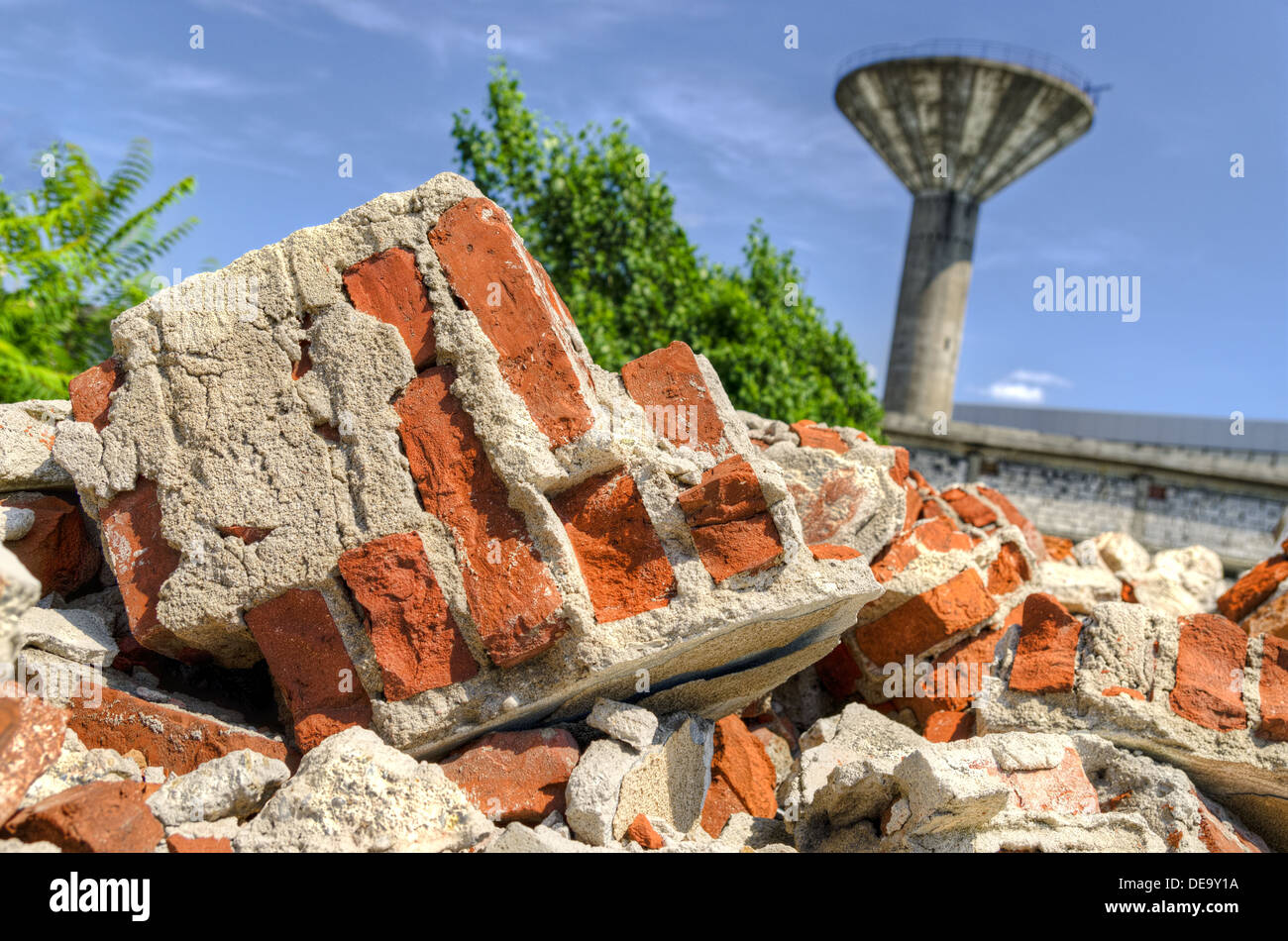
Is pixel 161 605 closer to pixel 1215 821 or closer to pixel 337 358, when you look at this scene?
pixel 337 358

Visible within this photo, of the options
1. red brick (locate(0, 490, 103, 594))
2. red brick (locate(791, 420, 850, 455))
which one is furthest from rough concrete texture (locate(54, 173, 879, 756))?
red brick (locate(791, 420, 850, 455))

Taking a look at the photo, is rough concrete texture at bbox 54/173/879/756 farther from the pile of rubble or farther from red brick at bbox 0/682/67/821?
red brick at bbox 0/682/67/821

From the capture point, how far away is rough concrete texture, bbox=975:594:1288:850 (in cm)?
329

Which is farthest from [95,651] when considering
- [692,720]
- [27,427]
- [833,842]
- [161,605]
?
[833,842]

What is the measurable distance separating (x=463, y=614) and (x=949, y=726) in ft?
7.00

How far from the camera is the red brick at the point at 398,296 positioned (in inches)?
124

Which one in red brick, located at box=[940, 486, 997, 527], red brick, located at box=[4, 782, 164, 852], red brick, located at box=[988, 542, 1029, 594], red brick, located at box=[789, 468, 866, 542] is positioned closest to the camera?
red brick, located at box=[4, 782, 164, 852]

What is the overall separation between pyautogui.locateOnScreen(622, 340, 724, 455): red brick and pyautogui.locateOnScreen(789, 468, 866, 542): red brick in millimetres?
1167

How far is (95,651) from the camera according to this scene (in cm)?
311

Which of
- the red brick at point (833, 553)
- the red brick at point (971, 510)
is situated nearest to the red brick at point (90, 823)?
the red brick at point (833, 553)

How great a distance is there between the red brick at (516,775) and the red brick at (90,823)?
82 centimetres

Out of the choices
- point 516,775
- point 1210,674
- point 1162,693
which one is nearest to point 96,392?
point 516,775

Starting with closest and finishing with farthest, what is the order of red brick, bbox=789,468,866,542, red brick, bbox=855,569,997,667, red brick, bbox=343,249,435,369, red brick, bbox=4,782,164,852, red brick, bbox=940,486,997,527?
red brick, bbox=4,782,164,852, red brick, bbox=343,249,435,369, red brick, bbox=855,569,997,667, red brick, bbox=789,468,866,542, red brick, bbox=940,486,997,527

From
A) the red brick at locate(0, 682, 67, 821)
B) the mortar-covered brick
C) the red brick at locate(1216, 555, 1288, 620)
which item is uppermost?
the mortar-covered brick
